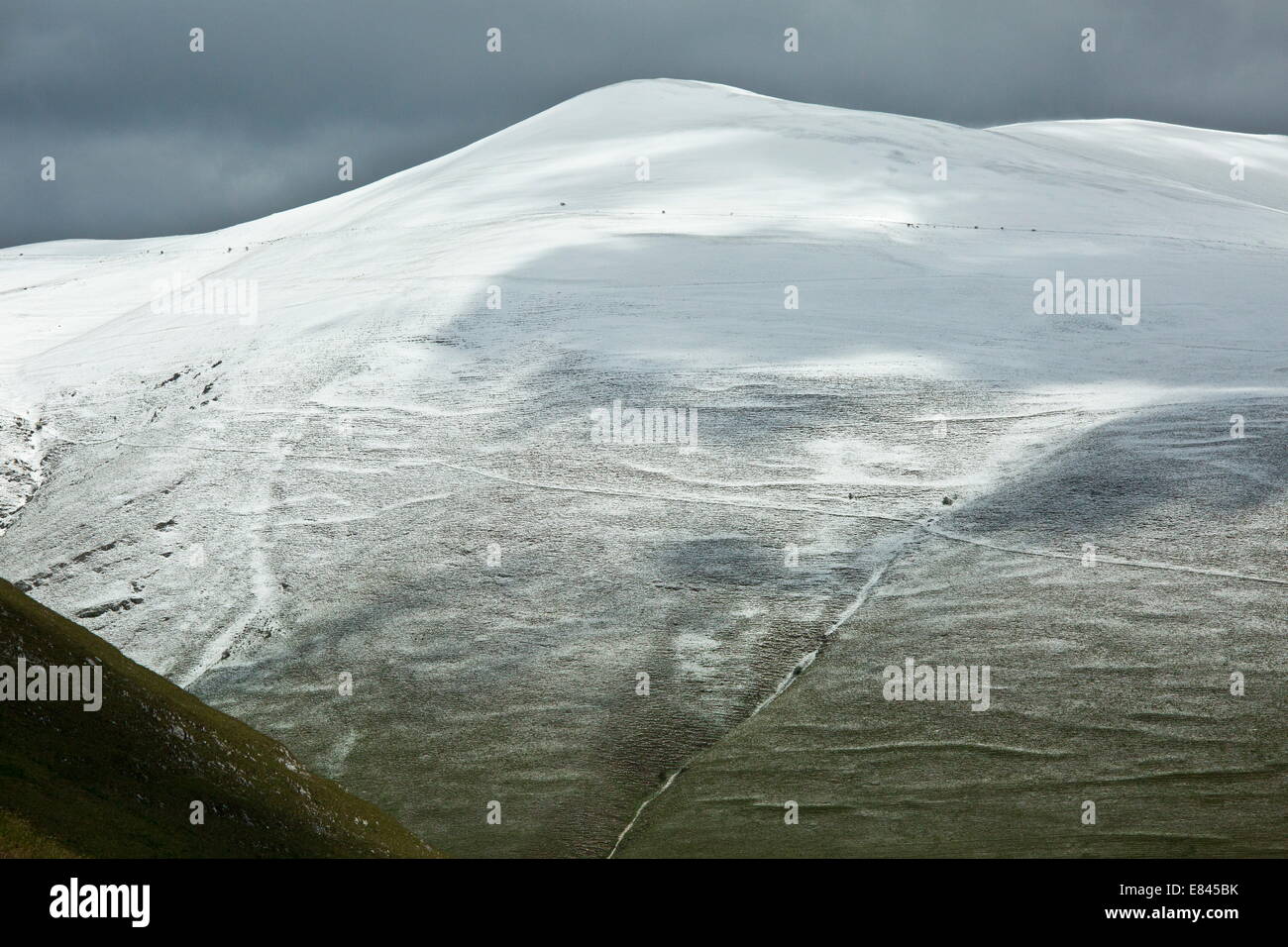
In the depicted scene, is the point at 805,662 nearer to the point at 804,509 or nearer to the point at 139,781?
the point at 804,509

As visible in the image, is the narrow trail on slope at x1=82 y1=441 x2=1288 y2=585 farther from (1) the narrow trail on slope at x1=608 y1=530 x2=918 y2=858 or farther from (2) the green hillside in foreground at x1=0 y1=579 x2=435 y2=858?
(2) the green hillside in foreground at x1=0 y1=579 x2=435 y2=858

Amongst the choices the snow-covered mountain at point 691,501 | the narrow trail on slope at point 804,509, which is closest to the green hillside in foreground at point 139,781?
the snow-covered mountain at point 691,501

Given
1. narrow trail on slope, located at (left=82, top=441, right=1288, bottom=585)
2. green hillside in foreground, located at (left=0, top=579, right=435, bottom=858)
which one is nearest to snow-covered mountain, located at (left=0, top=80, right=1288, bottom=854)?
narrow trail on slope, located at (left=82, top=441, right=1288, bottom=585)

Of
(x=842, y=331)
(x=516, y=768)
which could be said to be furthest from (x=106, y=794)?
(x=842, y=331)

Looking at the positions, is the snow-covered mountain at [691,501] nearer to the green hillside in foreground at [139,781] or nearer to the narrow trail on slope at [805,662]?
the narrow trail on slope at [805,662]

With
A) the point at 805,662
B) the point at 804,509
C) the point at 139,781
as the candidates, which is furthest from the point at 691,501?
the point at 139,781

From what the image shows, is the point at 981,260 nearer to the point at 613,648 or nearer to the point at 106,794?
the point at 613,648
